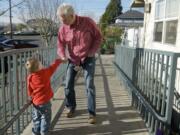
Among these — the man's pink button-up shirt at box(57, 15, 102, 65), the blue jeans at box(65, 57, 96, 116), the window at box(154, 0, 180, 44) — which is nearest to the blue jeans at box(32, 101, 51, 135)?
the blue jeans at box(65, 57, 96, 116)

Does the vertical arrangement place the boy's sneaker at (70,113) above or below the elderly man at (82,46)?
below

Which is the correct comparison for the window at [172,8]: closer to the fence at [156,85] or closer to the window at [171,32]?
the window at [171,32]

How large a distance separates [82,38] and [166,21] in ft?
10.4

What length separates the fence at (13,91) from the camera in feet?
10.5

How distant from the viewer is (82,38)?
4.53 m

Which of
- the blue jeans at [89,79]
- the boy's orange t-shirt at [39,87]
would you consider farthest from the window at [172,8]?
the boy's orange t-shirt at [39,87]

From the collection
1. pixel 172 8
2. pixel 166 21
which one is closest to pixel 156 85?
pixel 172 8

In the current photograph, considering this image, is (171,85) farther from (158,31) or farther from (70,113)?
(158,31)

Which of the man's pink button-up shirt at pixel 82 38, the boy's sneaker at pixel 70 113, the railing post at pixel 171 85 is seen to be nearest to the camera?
the railing post at pixel 171 85

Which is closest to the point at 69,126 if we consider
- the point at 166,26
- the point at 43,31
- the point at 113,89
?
the point at 113,89

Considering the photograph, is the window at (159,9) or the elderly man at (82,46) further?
the window at (159,9)

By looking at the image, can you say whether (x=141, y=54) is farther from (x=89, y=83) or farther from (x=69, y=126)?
(x=69, y=126)

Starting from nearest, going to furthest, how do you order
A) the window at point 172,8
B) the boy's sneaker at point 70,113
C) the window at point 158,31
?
the boy's sneaker at point 70,113 → the window at point 172,8 → the window at point 158,31

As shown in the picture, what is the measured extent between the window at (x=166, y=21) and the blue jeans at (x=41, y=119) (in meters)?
3.51
